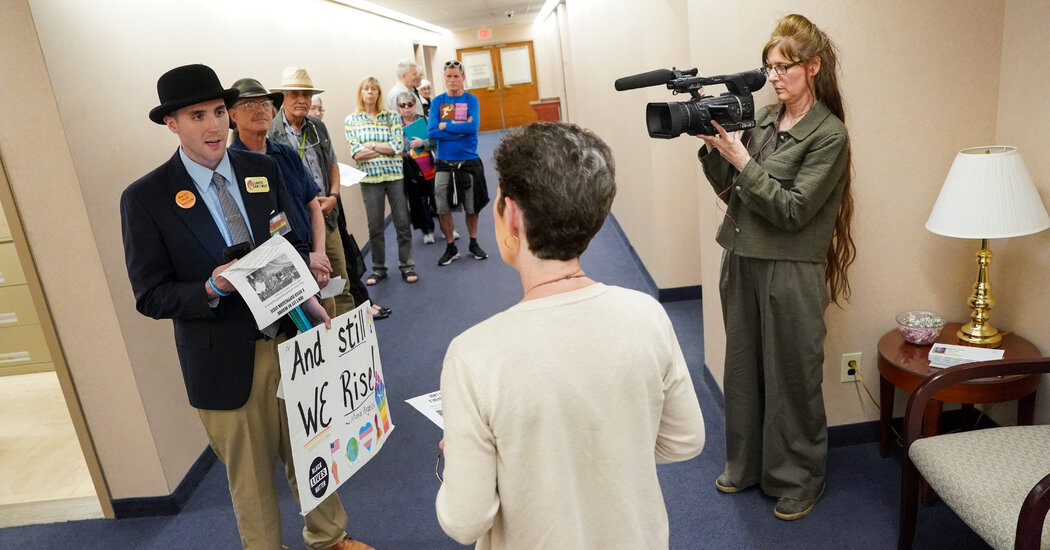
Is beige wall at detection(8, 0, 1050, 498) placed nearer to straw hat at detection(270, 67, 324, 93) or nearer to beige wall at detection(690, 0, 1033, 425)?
beige wall at detection(690, 0, 1033, 425)

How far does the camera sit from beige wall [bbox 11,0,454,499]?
2.25 m

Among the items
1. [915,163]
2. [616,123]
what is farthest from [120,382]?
[616,123]

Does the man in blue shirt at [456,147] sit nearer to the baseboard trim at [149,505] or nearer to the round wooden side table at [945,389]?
the baseboard trim at [149,505]

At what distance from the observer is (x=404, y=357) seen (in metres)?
3.94

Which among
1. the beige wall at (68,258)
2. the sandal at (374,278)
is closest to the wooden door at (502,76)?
the sandal at (374,278)

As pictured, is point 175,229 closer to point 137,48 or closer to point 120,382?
point 120,382

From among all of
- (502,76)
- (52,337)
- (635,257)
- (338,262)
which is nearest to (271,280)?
(52,337)

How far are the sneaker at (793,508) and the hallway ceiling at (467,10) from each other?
7282mm

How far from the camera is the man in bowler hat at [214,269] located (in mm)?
1740

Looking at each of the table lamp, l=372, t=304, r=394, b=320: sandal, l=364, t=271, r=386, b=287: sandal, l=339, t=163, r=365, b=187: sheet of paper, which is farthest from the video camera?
l=364, t=271, r=386, b=287: sandal

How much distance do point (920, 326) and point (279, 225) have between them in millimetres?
2176

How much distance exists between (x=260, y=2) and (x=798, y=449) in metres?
4.33

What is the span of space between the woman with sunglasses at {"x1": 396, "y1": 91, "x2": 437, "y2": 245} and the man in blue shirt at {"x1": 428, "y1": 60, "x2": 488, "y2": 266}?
0.84ft

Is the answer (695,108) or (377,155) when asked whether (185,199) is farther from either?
(377,155)
